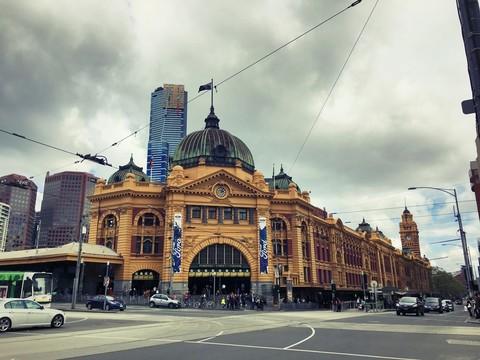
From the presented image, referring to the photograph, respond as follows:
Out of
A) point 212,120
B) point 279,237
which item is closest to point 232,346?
point 279,237

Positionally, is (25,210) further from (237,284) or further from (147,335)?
(147,335)

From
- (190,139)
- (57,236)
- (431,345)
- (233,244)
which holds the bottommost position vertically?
(431,345)

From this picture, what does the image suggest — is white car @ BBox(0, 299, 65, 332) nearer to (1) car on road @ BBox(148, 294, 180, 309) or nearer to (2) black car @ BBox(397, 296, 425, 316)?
(1) car on road @ BBox(148, 294, 180, 309)

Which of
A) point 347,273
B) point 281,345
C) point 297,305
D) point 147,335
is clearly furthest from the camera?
point 347,273

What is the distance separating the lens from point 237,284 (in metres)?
55.1

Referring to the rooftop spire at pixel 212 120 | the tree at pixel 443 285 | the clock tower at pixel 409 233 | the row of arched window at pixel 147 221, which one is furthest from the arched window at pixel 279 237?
the tree at pixel 443 285

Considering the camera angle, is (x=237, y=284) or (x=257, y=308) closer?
(x=257, y=308)

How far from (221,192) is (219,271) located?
35.8 ft

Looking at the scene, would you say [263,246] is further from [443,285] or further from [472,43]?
[443,285]

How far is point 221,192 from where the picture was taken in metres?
57.2

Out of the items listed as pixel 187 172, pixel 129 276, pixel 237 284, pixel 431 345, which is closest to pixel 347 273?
pixel 237 284

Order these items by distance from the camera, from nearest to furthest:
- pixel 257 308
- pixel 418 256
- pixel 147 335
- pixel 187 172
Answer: pixel 147 335
pixel 257 308
pixel 187 172
pixel 418 256

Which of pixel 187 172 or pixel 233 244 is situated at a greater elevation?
pixel 187 172

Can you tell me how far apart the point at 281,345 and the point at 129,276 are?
44.4 metres
